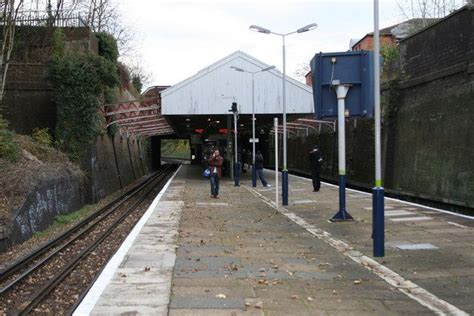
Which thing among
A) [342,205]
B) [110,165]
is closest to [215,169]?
[342,205]

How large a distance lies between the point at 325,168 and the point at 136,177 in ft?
55.1

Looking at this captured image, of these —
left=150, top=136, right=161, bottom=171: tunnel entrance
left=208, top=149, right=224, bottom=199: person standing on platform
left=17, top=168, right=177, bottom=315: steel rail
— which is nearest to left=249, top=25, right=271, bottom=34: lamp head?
left=208, top=149, right=224, bottom=199: person standing on platform

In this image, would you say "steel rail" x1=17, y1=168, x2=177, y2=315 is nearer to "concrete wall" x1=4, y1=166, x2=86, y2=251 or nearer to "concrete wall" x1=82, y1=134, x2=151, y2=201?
"concrete wall" x1=4, y1=166, x2=86, y2=251

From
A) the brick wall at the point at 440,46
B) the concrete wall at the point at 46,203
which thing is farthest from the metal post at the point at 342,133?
the concrete wall at the point at 46,203

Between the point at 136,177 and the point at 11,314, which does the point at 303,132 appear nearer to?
the point at 136,177

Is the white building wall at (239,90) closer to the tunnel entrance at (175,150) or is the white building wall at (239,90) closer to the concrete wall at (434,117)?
the concrete wall at (434,117)

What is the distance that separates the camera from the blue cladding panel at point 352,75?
1242 cm

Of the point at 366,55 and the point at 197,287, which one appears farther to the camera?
the point at 366,55

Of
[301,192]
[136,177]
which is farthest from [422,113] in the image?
[136,177]

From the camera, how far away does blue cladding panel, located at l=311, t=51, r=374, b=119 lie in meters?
12.4

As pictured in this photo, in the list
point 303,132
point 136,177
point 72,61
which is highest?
point 72,61

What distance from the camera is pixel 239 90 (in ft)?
107

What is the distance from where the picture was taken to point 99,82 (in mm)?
26016

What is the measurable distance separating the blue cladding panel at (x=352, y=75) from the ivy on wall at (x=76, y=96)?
15.5m
